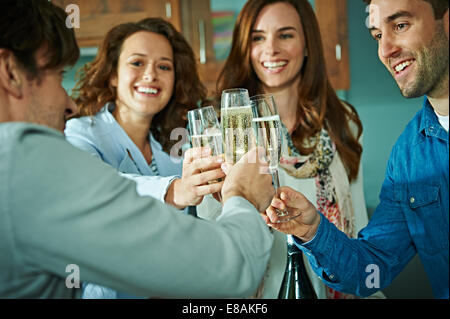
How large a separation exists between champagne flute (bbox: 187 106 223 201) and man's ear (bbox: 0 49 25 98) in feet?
1.05

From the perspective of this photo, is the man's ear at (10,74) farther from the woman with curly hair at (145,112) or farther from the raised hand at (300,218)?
the raised hand at (300,218)

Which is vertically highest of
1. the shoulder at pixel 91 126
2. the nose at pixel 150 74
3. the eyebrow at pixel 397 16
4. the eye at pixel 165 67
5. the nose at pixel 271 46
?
the nose at pixel 271 46

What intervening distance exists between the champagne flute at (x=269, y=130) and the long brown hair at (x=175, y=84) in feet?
1.08

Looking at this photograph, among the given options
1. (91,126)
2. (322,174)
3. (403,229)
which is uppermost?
(91,126)

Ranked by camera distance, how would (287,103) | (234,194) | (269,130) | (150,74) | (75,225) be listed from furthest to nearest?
(287,103) → (150,74) → (269,130) → (234,194) → (75,225)

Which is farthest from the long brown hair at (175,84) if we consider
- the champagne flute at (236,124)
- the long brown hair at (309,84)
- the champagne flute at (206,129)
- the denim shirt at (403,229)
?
the denim shirt at (403,229)

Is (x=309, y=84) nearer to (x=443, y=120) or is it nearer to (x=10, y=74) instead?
(x=443, y=120)

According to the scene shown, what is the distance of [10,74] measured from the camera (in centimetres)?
54

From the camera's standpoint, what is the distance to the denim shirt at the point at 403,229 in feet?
2.30

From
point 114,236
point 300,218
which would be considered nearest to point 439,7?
point 300,218

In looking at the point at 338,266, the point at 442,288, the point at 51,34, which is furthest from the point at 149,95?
the point at 442,288

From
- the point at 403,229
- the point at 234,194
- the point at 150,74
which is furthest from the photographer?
the point at 150,74

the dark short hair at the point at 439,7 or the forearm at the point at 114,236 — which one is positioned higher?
the dark short hair at the point at 439,7

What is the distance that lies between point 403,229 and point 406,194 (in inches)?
3.2
